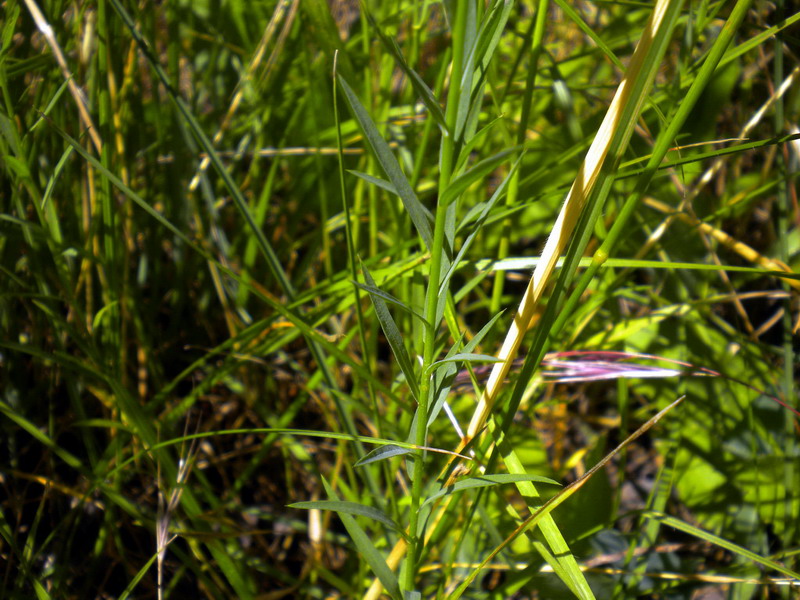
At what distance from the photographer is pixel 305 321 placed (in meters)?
0.54

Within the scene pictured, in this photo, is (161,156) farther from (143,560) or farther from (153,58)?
(143,560)

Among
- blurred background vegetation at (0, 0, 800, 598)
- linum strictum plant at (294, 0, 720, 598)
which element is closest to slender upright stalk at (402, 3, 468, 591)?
linum strictum plant at (294, 0, 720, 598)

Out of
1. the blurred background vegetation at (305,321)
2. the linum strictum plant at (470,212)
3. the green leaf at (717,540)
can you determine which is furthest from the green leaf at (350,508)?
the green leaf at (717,540)

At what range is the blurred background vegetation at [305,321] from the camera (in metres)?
0.51

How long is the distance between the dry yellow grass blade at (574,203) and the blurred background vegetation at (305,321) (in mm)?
93

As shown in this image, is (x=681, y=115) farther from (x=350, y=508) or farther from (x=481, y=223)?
(x=350, y=508)

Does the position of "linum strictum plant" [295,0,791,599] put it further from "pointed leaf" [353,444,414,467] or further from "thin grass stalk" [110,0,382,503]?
"thin grass stalk" [110,0,382,503]

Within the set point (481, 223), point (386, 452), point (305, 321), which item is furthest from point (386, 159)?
point (305, 321)

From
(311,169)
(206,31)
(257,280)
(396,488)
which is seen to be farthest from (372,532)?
(206,31)

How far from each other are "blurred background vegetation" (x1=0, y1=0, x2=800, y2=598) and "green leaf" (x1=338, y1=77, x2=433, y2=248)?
0.10 metres

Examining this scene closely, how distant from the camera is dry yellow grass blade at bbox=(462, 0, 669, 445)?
0.29 metres

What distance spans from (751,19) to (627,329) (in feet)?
1.44

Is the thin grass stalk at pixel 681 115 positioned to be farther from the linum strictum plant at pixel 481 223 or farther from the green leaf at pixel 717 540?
the green leaf at pixel 717 540

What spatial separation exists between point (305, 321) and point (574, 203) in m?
0.30
